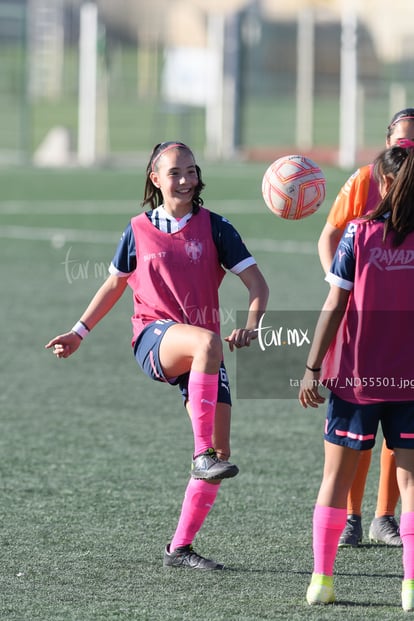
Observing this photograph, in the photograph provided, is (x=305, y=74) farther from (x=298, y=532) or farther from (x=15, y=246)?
(x=298, y=532)

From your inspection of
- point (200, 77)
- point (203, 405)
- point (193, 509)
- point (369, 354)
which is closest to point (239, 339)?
point (203, 405)

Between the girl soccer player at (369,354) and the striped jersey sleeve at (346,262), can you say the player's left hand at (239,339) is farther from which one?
the striped jersey sleeve at (346,262)

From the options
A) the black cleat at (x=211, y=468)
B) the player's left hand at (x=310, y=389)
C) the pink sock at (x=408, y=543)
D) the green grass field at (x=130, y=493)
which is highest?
the player's left hand at (x=310, y=389)

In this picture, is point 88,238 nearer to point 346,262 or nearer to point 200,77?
point 346,262

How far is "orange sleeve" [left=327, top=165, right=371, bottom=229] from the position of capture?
541cm

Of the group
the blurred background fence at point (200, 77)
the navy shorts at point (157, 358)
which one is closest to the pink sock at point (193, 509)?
the navy shorts at point (157, 358)

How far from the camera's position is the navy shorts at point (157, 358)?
16.8ft

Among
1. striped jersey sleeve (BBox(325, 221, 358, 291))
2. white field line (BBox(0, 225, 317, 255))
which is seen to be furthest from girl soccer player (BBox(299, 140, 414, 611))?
white field line (BBox(0, 225, 317, 255))

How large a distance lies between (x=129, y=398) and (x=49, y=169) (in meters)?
18.7

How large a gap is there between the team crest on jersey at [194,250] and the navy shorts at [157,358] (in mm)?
260

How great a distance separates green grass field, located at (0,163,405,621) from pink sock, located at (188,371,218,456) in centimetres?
52

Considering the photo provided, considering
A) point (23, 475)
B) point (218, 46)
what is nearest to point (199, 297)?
point (23, 475)

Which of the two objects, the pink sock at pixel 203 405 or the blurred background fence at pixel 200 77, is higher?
the blurred background fence at pixel 200 77

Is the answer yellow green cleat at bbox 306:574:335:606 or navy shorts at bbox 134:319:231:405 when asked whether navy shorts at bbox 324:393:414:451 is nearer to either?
yellow green cleat at bbox 306:574:335:606
